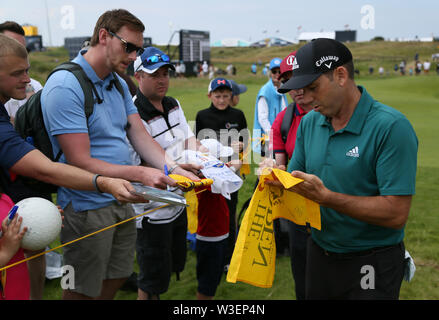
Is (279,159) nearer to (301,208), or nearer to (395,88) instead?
(301,208)

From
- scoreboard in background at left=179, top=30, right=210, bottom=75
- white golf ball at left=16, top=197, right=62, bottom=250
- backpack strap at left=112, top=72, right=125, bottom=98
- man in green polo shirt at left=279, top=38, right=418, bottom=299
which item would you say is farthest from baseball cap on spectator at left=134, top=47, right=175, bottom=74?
scoreboard in background at left=179, top=30, right=210, bottom=75

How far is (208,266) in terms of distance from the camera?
4.16 m

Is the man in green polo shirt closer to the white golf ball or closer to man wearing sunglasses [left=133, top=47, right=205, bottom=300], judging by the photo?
the white golf ball

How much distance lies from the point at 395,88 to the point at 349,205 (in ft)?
107

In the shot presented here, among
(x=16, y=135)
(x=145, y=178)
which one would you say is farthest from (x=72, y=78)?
(x=145, y=178)

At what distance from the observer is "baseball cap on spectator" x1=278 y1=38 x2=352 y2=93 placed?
8.29ft

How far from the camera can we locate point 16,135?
8.63 ft

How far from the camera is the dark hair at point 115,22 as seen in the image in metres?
3.12

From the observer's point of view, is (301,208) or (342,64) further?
(301,208)

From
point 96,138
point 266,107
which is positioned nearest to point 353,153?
point 96,138

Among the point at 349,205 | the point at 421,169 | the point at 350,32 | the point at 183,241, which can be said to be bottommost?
the point at 421,169

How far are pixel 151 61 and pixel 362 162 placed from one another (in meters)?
2.38

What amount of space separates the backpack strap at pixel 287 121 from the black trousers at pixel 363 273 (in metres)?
1.43

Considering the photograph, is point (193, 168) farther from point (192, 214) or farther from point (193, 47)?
Result: point (193, 47)
